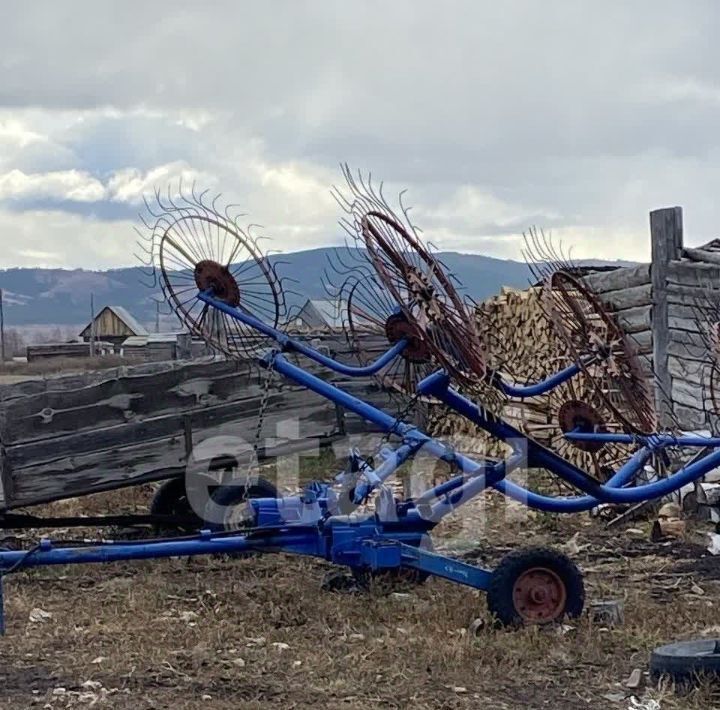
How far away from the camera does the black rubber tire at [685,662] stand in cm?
518

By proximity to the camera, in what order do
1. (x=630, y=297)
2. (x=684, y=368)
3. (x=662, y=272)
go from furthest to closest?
(x=630, y=297) → (x=662, y=272) → (x=684, y=368)

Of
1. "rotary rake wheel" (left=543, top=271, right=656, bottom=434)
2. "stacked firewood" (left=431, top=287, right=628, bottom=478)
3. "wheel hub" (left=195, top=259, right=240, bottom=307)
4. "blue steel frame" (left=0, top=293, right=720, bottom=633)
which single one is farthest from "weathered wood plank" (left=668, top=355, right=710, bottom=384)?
"wheel hub" (left=195, top=259, right=240, bottom=307)

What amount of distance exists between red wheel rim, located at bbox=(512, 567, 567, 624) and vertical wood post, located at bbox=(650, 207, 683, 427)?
428 centimetres

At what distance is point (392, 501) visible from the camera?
6.86 meters

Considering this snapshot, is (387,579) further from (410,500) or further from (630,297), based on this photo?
(630,297)

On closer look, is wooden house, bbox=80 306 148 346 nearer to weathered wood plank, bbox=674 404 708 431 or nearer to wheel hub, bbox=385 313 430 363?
weathered wood plank, bbox=674 404 708 431

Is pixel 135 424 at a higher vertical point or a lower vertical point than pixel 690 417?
higher

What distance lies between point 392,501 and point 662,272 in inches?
188

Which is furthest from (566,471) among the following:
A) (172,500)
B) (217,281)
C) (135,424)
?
(172,500)

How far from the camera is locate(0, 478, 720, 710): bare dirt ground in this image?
17.3ft

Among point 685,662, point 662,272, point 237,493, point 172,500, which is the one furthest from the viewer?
point 662,272

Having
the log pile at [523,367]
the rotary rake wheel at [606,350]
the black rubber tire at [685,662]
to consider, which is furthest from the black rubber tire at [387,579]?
the log pile at [523,367]

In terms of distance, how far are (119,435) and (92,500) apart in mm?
2294

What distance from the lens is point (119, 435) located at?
8.87 m
